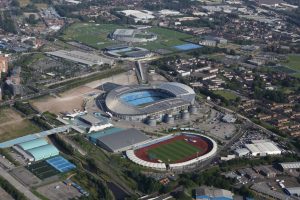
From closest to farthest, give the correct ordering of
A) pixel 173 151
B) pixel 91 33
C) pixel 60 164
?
pixel 60 164
pixel 173 151
pixel 91 33

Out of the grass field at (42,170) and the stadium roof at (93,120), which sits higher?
the stadium roof at (93,120)

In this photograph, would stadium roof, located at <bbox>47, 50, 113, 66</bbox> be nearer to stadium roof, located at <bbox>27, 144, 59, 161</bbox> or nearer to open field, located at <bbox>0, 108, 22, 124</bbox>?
open field, located at <bbox>0, 108, 22, 124</bbox>

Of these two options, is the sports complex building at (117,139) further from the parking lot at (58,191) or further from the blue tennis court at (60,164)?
the parking lot at (58,191)

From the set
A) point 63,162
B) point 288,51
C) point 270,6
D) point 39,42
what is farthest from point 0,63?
point 270,6

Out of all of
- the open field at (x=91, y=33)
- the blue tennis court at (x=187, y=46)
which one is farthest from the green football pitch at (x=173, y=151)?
the open field at (x=91, y=33)

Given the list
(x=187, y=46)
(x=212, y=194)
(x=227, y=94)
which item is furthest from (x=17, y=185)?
(x=187, y=46)

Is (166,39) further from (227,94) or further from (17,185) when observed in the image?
(17,185)

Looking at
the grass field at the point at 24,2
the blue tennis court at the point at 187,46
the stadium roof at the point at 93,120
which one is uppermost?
the stadium roof at the point at 93,120

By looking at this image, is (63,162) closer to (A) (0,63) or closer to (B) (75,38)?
(A) (0,63)
